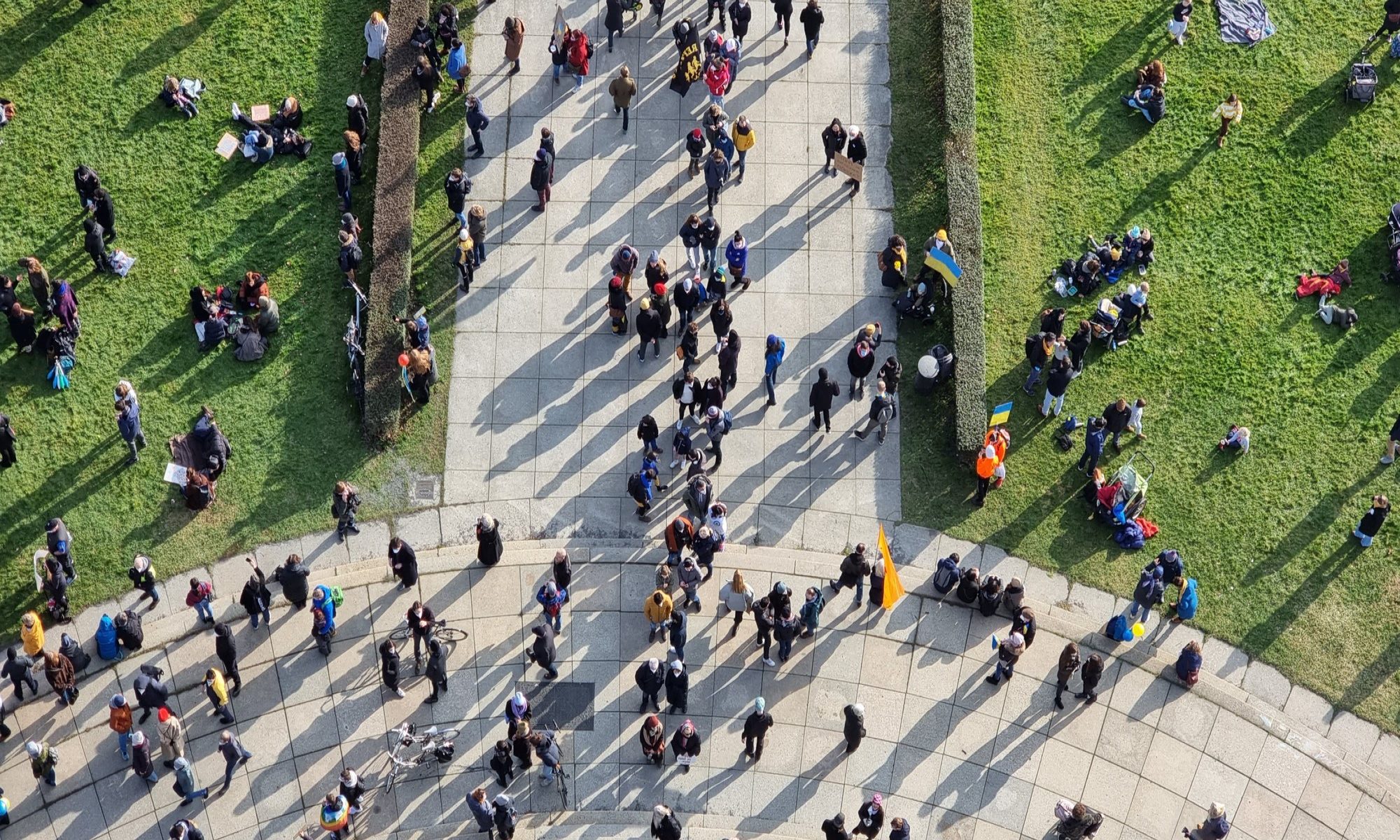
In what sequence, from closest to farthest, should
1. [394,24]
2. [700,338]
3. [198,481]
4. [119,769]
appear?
[119,769] < [198,481] < [700,338] < [394,24]

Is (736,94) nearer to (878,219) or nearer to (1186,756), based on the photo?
(878,219)

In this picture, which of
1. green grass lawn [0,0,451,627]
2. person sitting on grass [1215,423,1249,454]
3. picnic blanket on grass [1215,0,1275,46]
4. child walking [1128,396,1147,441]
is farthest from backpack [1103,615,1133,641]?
picnic blanket on grass [1215,0,1275,46]

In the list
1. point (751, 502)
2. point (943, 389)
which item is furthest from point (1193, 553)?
point (751, 502)

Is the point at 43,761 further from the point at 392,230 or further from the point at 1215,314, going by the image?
the point at 1215,314

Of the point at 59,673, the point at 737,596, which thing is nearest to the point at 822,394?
the point at 737,596

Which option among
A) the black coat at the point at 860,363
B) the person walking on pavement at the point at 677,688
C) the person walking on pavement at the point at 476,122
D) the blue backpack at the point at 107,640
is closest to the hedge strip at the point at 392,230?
the person walking on pavement at the point at 476,122

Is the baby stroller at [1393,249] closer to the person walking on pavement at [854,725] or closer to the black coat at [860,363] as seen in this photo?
the black coat at [860,363]
